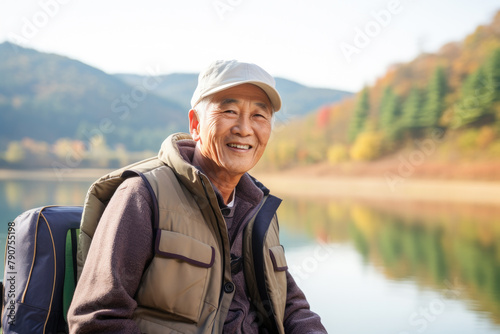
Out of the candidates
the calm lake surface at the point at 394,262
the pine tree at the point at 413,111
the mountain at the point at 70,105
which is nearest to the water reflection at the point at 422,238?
the calm lake surface at the point at 394,262

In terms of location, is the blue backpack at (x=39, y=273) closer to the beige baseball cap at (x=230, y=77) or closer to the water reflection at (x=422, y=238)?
the beige baseball cap at (x=230, y=77)

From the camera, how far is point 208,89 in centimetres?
120

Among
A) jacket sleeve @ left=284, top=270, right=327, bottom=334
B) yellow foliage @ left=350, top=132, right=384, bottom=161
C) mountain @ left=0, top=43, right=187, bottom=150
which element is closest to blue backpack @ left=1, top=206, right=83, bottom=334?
jacket sleeve @ left=284, top=270, right=327, bottom=334

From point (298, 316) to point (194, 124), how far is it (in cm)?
52

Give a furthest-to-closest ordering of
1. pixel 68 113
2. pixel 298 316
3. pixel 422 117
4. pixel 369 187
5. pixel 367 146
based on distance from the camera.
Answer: pixel 68 113, pixel 367 146, pixel 369 187, pixel 422 117, pixel 298 316

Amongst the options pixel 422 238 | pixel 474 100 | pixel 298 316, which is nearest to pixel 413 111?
pixel 474 100

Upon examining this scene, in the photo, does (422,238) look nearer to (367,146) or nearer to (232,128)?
(367,146)

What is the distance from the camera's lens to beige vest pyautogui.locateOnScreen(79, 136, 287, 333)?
3.38 feet

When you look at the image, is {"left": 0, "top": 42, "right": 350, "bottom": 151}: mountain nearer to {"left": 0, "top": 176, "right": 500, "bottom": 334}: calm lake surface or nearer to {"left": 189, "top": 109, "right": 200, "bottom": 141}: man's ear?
{"left": 0, "top": 176, "right": 500, "bottom": 334}: calm lake surface

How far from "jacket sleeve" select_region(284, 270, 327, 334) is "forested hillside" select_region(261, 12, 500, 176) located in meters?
18.1

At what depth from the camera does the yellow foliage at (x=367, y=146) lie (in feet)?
70.3

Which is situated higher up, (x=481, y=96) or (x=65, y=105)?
(x=65, y=105)

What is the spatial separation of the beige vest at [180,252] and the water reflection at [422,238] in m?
6.09

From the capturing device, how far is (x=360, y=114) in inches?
909
